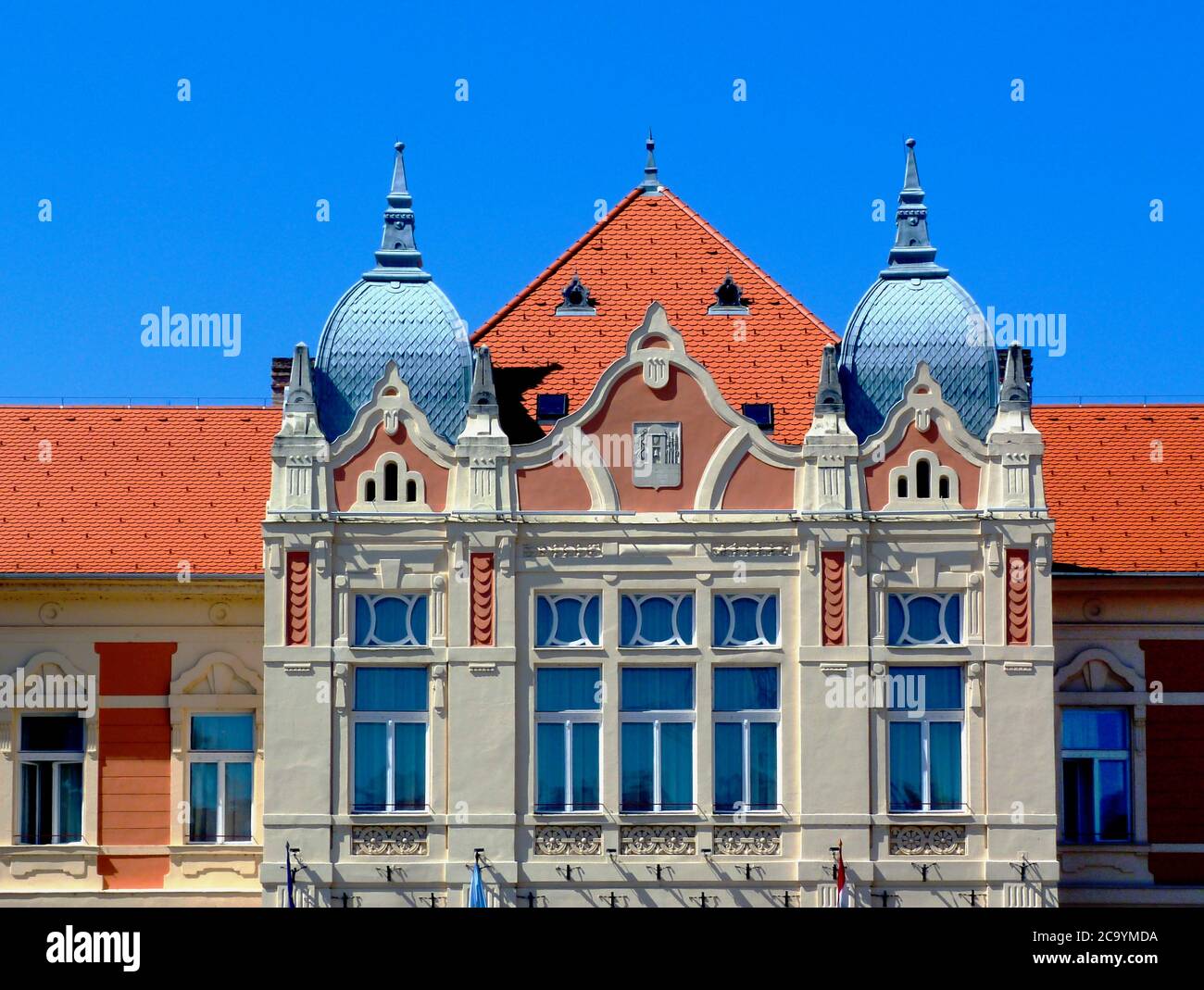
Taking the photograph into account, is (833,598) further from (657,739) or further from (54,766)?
(54,766)

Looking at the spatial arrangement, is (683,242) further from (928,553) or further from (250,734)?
(250,734)

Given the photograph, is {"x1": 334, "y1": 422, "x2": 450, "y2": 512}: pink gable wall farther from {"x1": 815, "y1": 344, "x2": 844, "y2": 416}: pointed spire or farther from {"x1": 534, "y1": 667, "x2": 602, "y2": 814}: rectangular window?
{"x1": 815, "y1": 344, "x2": 844, "y2": 416}: pointed spire

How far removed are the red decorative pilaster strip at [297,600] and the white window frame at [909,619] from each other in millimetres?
9237

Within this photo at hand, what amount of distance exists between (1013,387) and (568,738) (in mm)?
9163

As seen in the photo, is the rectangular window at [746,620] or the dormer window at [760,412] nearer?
the rectangular window at [746,620]

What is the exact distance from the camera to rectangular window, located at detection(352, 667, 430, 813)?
4197 centimetres

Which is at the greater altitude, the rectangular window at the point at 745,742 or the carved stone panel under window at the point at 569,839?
the rectangular window at the point at 745,742

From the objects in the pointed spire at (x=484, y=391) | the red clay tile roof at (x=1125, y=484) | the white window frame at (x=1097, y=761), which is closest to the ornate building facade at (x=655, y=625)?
the pointed spire at (x=484, y=391)

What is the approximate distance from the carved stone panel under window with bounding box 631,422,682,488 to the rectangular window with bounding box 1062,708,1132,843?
8.33 meters

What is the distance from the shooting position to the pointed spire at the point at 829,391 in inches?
1673

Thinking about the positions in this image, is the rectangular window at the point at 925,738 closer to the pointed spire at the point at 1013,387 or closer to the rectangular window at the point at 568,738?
the pointed spire at the point at 1013,387

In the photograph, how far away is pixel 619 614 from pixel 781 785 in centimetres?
375

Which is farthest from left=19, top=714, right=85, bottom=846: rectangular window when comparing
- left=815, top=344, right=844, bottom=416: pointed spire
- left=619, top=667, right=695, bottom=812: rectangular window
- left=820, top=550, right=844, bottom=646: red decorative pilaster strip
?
left=815, top=344, right=844, bottom=416: pointed spire

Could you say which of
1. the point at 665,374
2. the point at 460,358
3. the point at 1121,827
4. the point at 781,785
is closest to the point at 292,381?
the point at 460,358
